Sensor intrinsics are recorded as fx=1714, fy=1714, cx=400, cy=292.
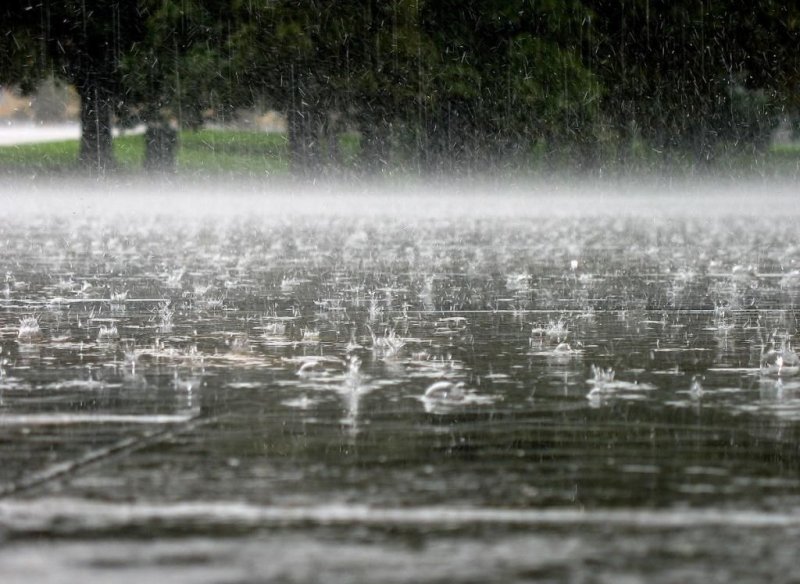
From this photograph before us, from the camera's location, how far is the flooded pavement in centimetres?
352

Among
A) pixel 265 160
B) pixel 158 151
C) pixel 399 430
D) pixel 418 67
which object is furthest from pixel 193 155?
pixel 399 430

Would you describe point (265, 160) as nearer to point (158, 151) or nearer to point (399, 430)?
point (158, 151)

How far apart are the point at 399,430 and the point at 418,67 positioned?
39.0 meters

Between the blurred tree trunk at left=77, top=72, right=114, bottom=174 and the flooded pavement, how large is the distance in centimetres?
3480

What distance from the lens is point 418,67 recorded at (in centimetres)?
4372

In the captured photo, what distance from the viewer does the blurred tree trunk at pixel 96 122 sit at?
46594 millimetres

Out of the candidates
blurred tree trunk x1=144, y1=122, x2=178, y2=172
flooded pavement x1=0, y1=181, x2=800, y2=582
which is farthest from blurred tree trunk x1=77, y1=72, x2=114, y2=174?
flooded pavement x1=0, y1=181, x2=800, y2=582

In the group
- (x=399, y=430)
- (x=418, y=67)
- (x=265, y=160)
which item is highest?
(x=418, y=67)

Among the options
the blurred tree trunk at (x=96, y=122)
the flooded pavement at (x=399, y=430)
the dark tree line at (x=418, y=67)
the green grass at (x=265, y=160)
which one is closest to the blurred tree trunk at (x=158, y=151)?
the dark tree line at (x=418, y=67)

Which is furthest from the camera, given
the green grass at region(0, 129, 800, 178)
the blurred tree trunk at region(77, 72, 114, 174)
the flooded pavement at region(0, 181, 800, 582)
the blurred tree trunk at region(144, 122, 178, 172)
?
the green grass at region(0, 129, 800, 178)

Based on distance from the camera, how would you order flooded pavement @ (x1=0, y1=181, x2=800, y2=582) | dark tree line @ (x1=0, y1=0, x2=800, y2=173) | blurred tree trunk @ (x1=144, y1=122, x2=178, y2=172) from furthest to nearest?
blurred tree trunk @ (x1=144, y1=122, x2=178, y2=172)
dark tree line @ (x1=0, y1=0, x2=800, y2=173)
flooded pavement @ (x1=0, y1=181, x2=800, y2=582)

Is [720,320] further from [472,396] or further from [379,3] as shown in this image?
[379,3]

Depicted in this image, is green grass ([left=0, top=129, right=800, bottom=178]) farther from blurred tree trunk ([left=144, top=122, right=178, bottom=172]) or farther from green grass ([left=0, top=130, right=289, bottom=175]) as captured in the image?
blurred tree trunk ([left=144, top=122, right=178, bottom=172])

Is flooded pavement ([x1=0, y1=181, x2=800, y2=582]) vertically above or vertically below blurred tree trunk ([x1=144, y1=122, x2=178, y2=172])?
below
